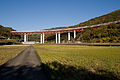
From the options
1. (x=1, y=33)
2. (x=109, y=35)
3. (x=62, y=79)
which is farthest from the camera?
(x=1, y=33)

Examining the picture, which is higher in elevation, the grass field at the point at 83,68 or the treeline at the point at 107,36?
the treeline at the point at 107,36

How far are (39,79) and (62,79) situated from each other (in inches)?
54.1

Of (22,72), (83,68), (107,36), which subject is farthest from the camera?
(107,36)

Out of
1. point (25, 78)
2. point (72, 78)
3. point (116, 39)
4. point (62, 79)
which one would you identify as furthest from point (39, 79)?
point (116, 39)

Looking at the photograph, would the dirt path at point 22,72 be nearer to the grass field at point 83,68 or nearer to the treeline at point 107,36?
the grass field at point 83,68

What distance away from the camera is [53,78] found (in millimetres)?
6312

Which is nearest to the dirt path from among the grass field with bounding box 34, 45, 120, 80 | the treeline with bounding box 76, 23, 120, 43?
the grass field with bounding box 34, 45, 120, 80

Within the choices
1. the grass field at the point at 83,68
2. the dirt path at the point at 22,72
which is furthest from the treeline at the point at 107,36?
the dirt path at the point at 22,72

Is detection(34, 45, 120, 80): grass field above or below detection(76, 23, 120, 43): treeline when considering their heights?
below

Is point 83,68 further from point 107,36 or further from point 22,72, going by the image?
point 107,36

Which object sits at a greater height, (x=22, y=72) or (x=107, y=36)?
(x=107, y=36)

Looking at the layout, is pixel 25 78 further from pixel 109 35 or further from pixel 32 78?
pixel 109 35

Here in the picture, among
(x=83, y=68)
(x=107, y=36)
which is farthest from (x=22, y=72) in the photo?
(x=107, y=36)

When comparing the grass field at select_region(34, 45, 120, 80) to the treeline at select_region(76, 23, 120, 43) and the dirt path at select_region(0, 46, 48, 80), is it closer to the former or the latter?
the dirt path at select_region(0, 46, 48, 80)
